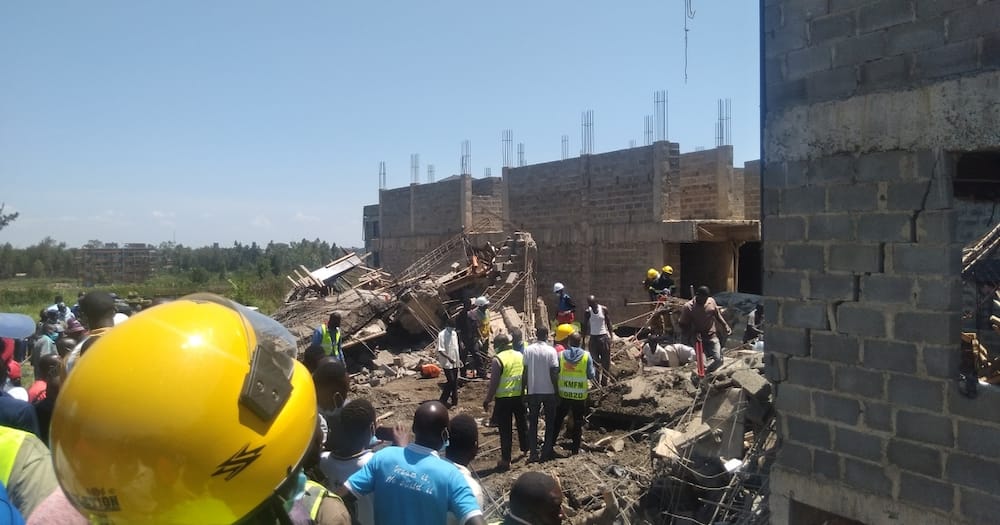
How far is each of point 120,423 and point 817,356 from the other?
3511mm

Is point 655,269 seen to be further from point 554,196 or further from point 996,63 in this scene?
point 996,63

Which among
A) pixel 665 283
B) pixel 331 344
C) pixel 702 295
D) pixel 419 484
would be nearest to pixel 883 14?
pixel 419 484

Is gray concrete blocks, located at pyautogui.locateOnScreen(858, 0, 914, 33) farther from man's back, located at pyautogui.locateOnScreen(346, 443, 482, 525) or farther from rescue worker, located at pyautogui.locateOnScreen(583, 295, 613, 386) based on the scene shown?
rescue worker, located at pyautogui.locateOnScreen(583, 295, 613, 386)

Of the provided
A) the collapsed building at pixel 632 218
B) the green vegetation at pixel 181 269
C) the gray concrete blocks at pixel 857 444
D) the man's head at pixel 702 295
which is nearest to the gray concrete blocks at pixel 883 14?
the gray concrete blocks at pixel 857 444

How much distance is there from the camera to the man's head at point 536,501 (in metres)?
2.59

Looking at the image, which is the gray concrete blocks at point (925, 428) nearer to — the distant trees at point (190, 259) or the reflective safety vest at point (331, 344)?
the reflective safety vest at point (331, 344)

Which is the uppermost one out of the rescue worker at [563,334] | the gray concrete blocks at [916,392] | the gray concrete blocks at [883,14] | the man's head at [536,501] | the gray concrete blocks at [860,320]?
the gray concrete blocks at [883,14]

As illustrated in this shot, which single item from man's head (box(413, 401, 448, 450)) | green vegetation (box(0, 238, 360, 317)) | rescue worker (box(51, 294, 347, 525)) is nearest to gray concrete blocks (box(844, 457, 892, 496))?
man's head (box(413, 401, 448, 450))

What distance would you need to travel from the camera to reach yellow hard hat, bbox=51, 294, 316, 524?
1.49 m

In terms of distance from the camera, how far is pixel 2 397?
3373 millimetres

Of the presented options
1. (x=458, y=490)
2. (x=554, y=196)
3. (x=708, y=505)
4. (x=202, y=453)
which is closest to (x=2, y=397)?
(x=458, y=490)

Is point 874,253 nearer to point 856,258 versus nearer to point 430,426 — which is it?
point 856,258

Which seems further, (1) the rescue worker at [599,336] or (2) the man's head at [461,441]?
(1) the rescue worker at [599,336]

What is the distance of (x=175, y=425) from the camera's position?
150cm
